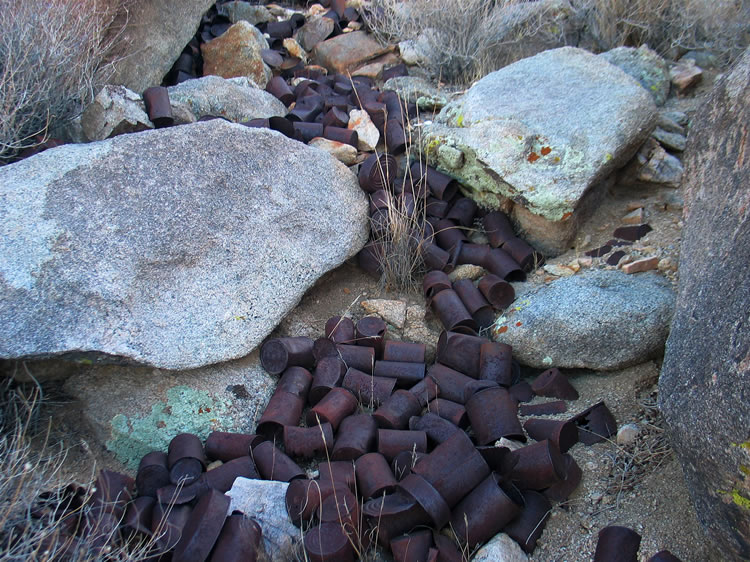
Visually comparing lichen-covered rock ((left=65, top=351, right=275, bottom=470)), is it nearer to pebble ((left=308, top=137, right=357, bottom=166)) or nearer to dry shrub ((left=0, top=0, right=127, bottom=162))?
dry shrub ((left=0, top=0, right=127, bottom=162))

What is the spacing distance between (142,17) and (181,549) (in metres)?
4.16

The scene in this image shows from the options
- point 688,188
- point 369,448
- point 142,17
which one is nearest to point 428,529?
point 369,448

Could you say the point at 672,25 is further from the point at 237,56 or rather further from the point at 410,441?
the point at 410,441

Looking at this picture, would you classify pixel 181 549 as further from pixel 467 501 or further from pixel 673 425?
pixel 673 425

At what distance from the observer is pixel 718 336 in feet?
7.64

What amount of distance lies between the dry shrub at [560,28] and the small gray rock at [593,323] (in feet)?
8.30

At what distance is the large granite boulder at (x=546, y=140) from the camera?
4094mm

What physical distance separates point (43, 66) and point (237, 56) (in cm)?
198

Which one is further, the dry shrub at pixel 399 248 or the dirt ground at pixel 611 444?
the dry shrub at pixel 399 248

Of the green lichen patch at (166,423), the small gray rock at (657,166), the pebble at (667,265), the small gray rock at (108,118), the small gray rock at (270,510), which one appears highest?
the small gray rock at (108,118)

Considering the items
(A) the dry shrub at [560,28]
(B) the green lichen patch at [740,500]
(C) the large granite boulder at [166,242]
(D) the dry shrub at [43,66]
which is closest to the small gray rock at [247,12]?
(A) the dry shrub at [560,28]

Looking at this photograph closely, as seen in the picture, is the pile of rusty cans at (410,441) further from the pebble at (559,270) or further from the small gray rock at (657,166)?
the small gray rock at (657,166)

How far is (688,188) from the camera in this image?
3260mm

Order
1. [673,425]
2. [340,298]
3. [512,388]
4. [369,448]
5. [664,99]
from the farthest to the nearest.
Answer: [664,99]
[340,298]
[512,388]
[369,448]
[673,425]
